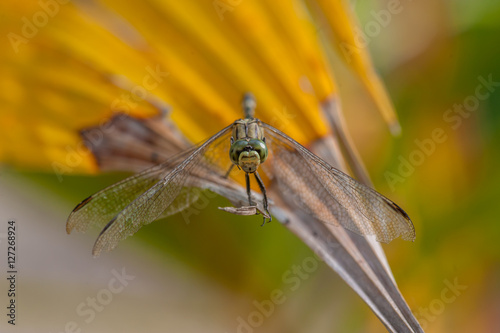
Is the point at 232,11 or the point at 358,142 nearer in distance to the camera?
the point at 232,11

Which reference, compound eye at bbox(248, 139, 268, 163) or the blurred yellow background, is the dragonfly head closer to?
compound eye at bbox(248, 139, 268, 163)

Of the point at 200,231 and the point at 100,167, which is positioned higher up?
the point at 100,167

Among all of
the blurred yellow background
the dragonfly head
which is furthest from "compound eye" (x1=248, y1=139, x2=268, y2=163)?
the blurred yellow background

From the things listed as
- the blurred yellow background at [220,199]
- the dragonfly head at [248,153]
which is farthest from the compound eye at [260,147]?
the blurred yellow background at [220,199]

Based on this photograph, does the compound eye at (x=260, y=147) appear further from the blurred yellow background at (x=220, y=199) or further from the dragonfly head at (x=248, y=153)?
the blurred yellow background at (x=220, y=199)

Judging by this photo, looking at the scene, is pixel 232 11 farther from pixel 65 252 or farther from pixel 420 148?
pixel 65 252

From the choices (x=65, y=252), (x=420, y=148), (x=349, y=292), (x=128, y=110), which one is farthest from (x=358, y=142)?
(x=65, y=252)

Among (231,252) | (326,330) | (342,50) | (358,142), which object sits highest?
(342,50)
